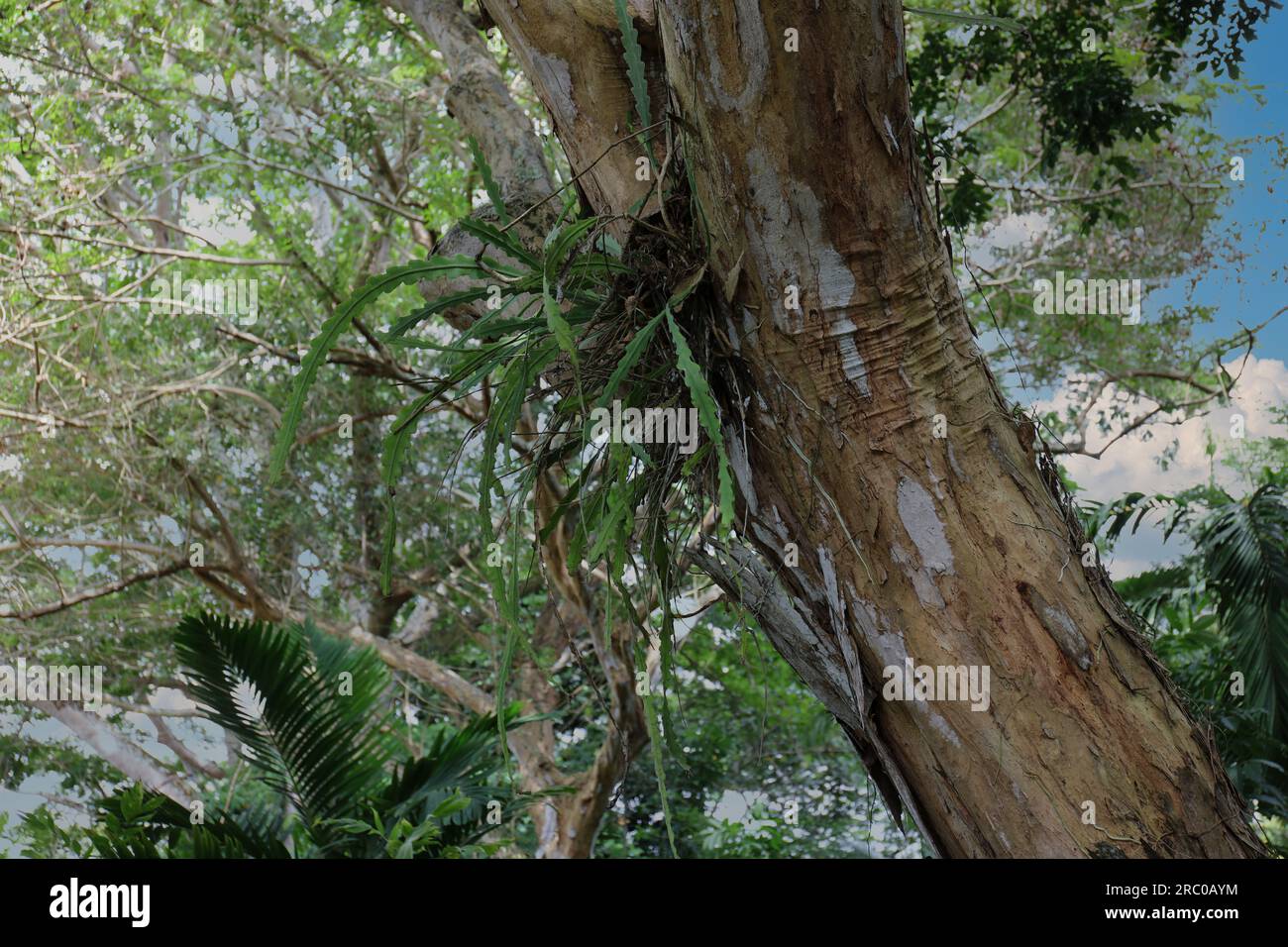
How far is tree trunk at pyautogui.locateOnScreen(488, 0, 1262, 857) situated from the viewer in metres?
0.93

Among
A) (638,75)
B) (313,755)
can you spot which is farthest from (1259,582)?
(638,75)

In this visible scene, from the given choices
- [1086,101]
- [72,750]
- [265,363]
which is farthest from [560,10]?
[72,750]

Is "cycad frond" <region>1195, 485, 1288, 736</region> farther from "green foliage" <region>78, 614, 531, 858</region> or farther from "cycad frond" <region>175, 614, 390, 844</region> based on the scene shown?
"cycad frond" <region>175, 614, 390, 844</region>

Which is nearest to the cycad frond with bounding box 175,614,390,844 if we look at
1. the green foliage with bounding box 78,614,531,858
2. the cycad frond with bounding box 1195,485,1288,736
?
the green foliage with bounding box 78,614,531,858

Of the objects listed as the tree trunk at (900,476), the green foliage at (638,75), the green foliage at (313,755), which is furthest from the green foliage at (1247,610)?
the green foliage at (638,75)

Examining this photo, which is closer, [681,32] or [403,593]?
[681,32]

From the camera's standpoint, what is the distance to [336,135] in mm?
5094

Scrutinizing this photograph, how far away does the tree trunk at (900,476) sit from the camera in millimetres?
930

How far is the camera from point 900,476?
0.98 m

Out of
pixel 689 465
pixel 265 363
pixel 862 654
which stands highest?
pixel 265 363

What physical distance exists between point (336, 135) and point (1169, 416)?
15.6ft

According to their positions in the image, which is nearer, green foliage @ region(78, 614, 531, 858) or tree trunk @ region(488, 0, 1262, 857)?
tree trunk @ region(488, 0, 1262, 857)

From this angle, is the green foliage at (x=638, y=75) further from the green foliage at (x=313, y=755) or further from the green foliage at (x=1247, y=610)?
the green foliage at (x=1247, y=610)
